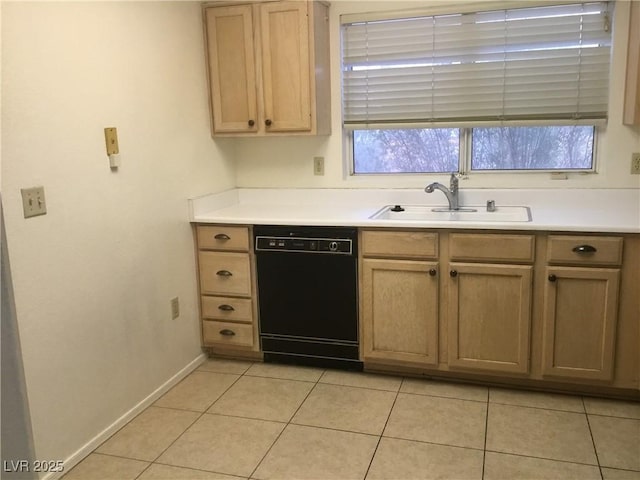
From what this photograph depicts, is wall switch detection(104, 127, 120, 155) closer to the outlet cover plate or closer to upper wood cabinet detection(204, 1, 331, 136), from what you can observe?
upper wood cabinet detection(204, 1, 331, 136)

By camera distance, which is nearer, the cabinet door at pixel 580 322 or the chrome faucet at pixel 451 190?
the cabinet door at pixel 580 322

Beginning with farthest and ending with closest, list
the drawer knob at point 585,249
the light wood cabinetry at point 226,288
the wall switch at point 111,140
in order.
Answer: the light wood cabinetry at point 226,288 → the drawer knob at point 585,249 → the wall switch at point 111,140

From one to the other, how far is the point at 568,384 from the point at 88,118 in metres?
2.54

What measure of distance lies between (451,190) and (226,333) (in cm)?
153

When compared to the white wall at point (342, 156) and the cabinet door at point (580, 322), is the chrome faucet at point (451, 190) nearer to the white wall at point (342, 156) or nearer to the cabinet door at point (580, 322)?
the white wall at point (342, 156)

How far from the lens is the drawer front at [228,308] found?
3238mm

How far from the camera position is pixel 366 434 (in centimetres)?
250

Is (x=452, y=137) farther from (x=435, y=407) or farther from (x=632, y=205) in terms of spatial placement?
(x=435, y=407)

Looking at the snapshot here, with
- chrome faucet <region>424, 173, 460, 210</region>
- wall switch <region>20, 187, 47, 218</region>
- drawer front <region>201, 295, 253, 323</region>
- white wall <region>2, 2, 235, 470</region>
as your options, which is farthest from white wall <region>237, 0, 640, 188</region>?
wall switch <region>20, 187, 47, 218</region>

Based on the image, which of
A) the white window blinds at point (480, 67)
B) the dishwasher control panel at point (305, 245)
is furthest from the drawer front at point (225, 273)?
the white window blinds at point (480, 67)

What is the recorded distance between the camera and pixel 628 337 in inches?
104

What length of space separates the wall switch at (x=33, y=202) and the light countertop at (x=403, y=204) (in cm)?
107

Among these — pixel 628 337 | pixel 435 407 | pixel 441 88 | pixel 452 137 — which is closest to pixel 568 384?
pixel 628 337

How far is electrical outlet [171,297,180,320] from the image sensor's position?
3.04 meters
